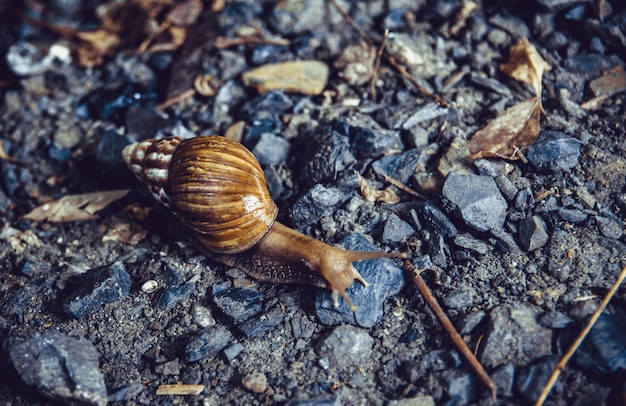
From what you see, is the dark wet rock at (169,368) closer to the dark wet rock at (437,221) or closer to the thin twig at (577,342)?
the dark wet rock at (437,221)

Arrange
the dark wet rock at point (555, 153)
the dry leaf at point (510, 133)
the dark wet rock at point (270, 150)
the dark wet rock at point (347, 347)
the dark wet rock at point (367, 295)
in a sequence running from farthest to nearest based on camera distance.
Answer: the dark wet rock at point (270, 150) → the dry leaf at point (510, 133) → the dark wet rock at point (555, 153) → the dark wet rock at point (367, 295) → the dark wet rock at point (347, 347)

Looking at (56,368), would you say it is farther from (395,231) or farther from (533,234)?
(533,234)

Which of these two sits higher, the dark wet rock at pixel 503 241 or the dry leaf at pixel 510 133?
the dry leaf at pixel 510 133

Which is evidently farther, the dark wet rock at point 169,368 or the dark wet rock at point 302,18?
the dark wet rock at point 302,18

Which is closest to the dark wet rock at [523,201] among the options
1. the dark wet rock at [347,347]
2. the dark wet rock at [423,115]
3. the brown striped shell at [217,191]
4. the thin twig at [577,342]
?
the thin twig at [577,342]

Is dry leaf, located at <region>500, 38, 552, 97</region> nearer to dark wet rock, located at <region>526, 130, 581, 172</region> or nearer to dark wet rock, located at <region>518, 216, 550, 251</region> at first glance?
dark wet rock, located at <region>526, 130, 581, 172</region>

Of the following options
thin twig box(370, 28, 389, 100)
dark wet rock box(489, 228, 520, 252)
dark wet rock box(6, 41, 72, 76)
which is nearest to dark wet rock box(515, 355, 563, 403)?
dark wet rock box(489, 228, 520, 252)

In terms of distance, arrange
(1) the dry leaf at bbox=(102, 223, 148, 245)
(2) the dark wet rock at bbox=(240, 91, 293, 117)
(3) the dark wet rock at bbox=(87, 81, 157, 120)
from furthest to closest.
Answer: (3) the dark wet rock at bbox=(87, 81, 157, 120) < (2) the dark wet rock at bbox=(240, 91, 293, 117) < (1) the dry leaf at bbox=(102, 223, 148, 245)
